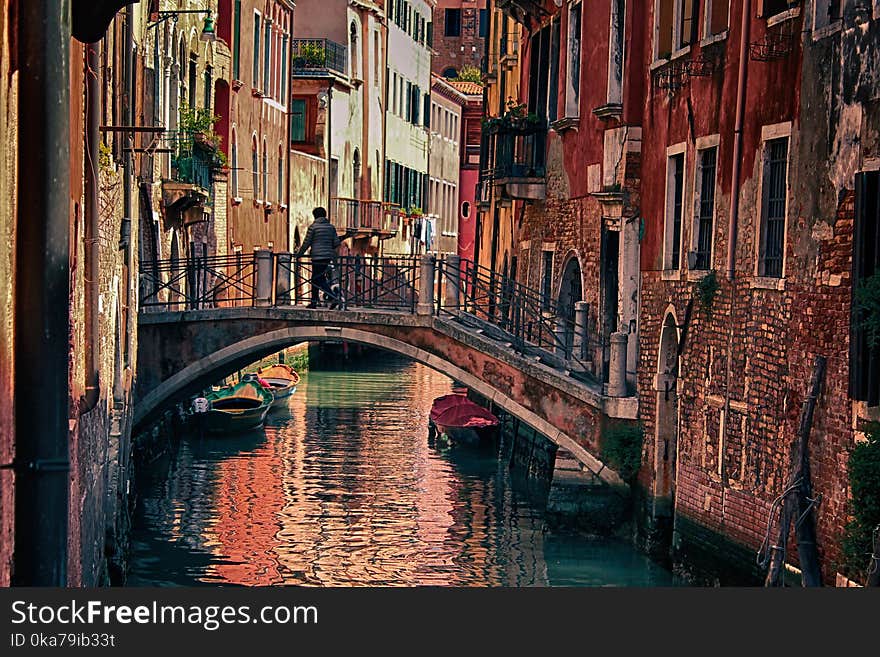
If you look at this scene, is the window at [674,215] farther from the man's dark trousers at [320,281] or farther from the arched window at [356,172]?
the arched window at [356,172]

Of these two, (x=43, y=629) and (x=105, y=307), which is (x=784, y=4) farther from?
(x=43, y=629)

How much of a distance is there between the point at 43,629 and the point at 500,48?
24553 millimetres

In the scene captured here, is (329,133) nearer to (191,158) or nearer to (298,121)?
(298,121)

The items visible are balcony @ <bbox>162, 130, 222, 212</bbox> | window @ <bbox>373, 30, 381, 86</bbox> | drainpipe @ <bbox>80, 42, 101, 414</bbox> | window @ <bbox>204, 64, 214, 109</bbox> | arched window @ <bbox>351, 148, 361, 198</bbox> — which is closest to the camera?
drainpipe @ <bbox>80, 42, 101, 414</bbox>

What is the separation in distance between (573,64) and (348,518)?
658 centimetres

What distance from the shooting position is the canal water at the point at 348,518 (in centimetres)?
1664

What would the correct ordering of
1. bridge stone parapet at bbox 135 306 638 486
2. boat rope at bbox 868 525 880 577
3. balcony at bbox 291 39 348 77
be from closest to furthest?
boat rope at bbox 868 525 880 577, bridge stone parapet at bbox 135 306 638 486, balcony at bbox 291 39 348 77

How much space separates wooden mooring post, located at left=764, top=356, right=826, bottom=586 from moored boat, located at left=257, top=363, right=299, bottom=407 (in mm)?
18524

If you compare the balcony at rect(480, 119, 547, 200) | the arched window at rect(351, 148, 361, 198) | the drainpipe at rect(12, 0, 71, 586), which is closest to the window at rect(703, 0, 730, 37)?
the balcony at rect(480, 119, 547, 200)

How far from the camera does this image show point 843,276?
38.8 ft

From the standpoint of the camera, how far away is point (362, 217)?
43688 mm

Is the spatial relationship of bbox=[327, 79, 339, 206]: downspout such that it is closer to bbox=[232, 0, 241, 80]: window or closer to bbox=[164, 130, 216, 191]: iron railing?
bbox=[232, 0, 241, 80]: window

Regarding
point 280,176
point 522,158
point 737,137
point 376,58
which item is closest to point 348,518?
point 522,158

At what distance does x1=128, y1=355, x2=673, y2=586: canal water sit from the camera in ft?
54.6
